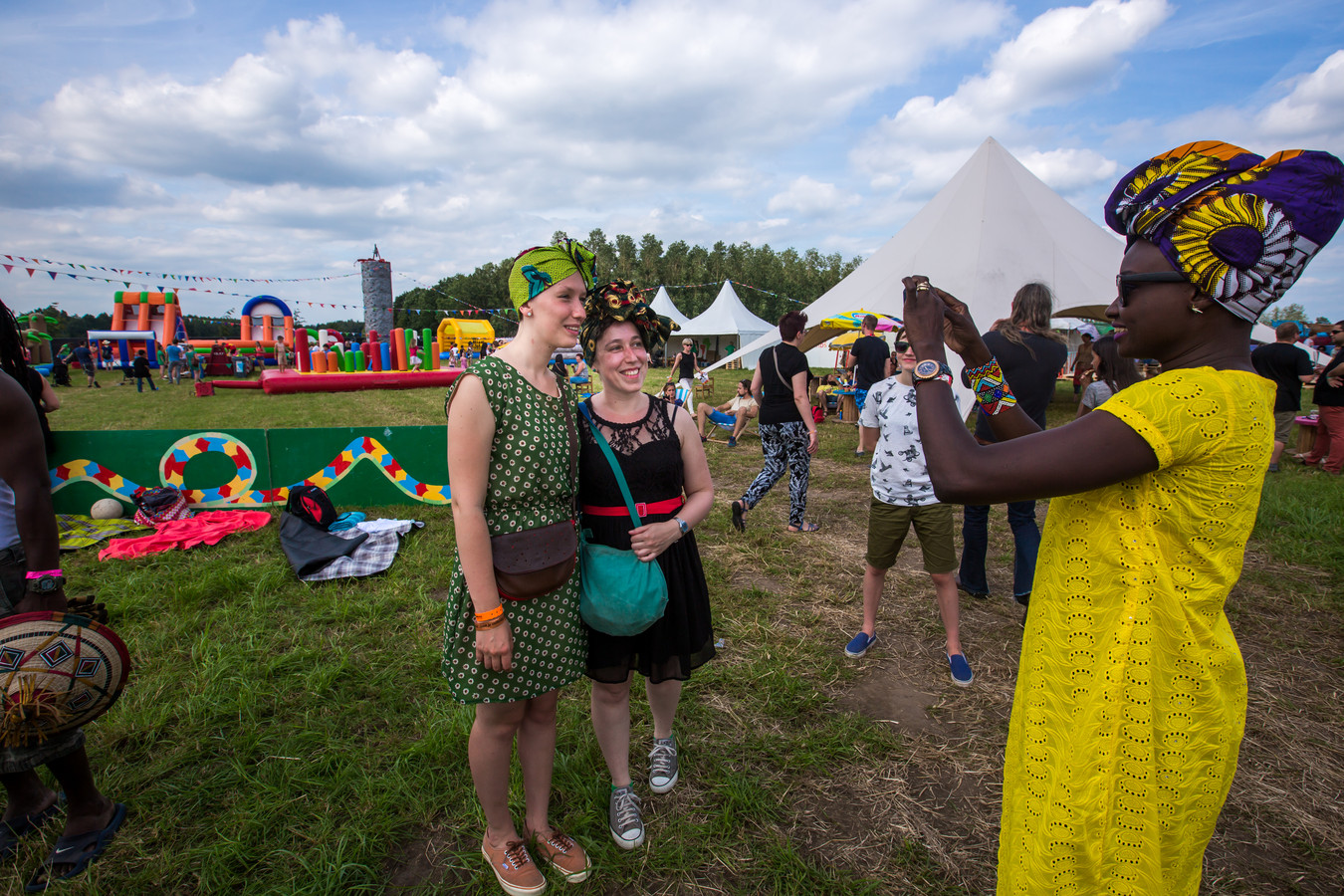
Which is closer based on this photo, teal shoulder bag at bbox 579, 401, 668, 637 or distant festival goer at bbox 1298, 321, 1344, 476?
teal shoulder bag at bbox 579, 401, 668, 637

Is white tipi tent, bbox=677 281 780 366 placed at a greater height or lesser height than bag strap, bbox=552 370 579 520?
greater

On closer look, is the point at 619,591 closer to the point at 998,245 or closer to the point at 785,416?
the point at 785,416

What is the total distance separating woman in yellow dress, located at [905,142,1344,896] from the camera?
108cm

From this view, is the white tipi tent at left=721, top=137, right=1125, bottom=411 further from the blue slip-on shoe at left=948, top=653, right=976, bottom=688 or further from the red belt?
the red belt

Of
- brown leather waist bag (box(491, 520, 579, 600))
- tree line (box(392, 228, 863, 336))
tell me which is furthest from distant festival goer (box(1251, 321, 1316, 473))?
tree line (box(392, 228, 863, 336))

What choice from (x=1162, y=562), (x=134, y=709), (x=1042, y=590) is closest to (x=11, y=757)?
(x=134, y=709)

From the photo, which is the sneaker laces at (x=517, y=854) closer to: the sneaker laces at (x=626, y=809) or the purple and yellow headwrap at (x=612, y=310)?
the sneaker laces at (x=626, y=809)

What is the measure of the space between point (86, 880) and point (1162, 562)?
3.38 metres

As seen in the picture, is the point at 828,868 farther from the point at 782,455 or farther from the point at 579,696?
the point at 782,455

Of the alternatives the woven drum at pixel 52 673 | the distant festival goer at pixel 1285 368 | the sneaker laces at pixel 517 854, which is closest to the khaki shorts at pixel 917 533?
the sneaker laces at pixel 517 854

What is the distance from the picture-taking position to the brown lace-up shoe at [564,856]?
2145 millimetres

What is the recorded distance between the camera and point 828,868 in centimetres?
222

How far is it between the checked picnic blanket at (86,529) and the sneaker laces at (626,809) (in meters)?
5.47

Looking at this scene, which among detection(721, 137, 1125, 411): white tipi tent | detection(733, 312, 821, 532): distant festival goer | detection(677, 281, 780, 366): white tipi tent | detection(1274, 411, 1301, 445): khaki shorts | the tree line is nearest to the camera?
detection(733, 312, 821, 532): distant festival goer
